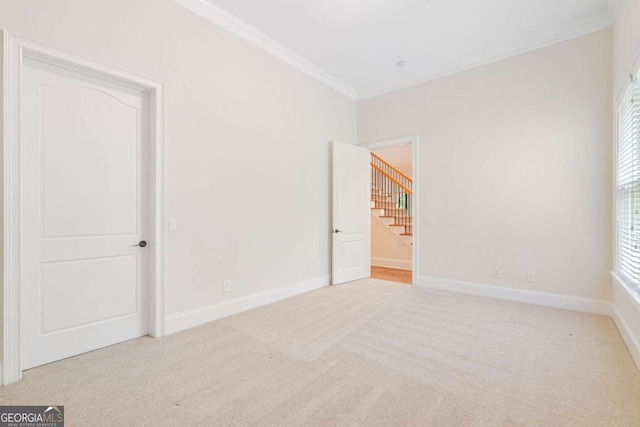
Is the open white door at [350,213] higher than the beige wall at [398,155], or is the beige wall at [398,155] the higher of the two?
the beige wall at [398,155]

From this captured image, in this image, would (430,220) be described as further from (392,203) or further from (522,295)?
(392,203)

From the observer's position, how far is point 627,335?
248 cm

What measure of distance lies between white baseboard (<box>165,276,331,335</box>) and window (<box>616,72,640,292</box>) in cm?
340

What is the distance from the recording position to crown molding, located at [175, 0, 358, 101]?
2986 mm

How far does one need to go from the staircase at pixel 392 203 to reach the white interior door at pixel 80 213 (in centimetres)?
516

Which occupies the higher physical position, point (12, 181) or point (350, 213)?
point (12, 181)

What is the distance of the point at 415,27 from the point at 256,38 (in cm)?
188

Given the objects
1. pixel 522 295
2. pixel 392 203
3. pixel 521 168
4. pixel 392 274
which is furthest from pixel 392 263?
pixel 521 168

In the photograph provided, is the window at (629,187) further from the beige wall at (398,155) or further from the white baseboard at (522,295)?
the beige wall at (398,155)

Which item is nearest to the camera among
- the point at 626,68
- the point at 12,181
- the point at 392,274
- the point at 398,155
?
the point at 12,181

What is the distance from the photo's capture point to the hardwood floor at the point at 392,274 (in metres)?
5.13

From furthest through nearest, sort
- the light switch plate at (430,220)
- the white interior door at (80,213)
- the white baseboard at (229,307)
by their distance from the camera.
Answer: the light switch plate at (430,220) → the white baseboard at (229,307) → the white interior door at (80,213)

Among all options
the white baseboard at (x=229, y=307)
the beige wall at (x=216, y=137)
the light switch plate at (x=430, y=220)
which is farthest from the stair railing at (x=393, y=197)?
the white baseboard at (x=229, y=307)

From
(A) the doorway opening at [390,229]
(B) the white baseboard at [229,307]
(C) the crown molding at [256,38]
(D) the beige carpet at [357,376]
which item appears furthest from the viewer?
(A) the doorway opening at [390,229]
